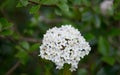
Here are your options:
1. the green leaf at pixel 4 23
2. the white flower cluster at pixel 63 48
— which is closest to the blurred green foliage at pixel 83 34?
the green leaf at pixel 4 23

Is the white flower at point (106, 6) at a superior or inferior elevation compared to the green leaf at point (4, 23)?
superior

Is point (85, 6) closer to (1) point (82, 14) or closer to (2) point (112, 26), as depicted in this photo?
(1) point (82, 14)

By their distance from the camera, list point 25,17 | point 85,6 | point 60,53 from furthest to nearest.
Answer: point 25,17 < point 85,6 < point 60,53

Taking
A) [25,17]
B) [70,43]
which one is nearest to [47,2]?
[70,43]

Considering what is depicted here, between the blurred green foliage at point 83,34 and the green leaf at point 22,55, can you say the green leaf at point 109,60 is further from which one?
the green leaf at point 22,55

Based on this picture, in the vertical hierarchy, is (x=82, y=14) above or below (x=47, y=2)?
above

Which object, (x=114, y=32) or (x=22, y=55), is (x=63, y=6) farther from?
(x=114, y=32)

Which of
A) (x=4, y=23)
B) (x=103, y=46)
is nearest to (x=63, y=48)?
(x=4, y=23)
